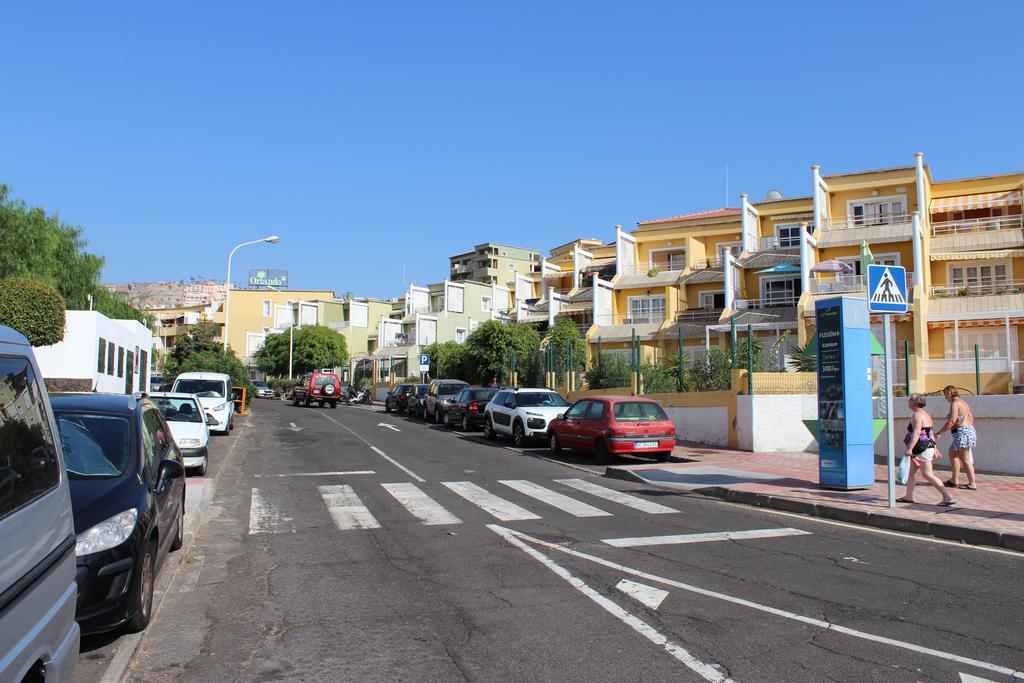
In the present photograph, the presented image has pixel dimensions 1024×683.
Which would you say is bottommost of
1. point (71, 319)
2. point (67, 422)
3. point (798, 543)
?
point (798, 543)

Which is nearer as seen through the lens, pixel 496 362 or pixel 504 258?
pixel 496 362

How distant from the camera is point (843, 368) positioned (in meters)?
12.0

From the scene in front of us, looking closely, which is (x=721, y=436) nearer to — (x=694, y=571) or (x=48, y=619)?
(x=694, y=571)

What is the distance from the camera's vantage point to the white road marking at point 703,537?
858 cm

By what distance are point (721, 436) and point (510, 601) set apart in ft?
49.0

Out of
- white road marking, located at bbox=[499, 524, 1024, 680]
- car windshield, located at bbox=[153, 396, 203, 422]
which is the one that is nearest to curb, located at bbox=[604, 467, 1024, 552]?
white road marking, located at bbox=[499, 524, 1024, 680]

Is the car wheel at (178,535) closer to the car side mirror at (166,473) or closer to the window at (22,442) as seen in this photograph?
the car side mirror at (166,473)

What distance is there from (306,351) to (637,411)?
209ft

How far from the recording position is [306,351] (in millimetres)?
76812

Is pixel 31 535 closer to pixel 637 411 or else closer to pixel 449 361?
pixel 637 411

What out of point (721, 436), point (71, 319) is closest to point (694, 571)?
point (721, 436)

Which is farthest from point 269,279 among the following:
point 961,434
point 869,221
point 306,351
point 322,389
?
point 961,434

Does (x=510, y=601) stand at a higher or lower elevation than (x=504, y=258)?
lower

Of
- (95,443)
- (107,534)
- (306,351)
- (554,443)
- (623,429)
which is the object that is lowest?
(554,443)
